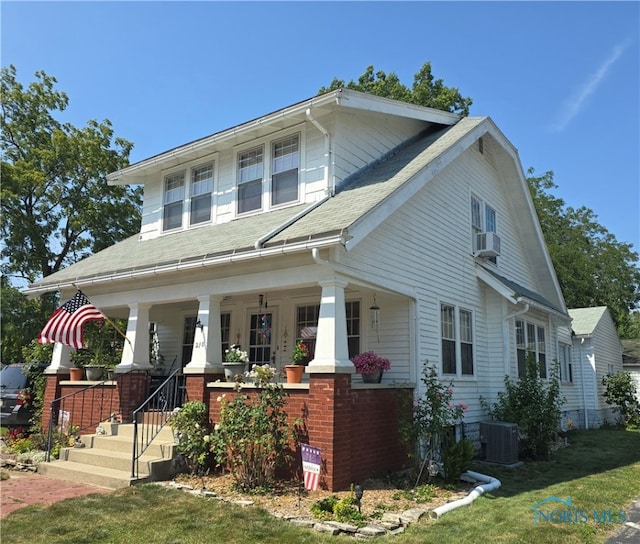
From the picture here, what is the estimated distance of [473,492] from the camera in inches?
315

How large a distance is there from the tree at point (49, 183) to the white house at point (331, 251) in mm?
11266

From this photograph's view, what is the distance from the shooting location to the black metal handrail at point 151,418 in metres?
8.42

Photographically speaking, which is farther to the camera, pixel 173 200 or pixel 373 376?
pixel 173 200

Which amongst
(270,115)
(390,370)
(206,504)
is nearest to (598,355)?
(390,370)

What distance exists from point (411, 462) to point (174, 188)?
8.80 m

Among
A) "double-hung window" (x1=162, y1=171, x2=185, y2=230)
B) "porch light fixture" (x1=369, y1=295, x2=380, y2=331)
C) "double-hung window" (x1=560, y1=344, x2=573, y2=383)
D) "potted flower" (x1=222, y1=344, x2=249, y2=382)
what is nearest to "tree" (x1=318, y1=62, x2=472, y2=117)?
"double-hung window" (x1=560, y1=344, x2=573, y2=383)

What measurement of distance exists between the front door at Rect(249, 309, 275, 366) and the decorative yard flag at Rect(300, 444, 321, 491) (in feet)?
15.1

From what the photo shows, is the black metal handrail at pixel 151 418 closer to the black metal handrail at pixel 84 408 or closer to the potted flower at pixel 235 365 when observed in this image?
the black metal handrail at pixel 84 408

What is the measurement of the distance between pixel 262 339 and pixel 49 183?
Answer: 58.2 feet

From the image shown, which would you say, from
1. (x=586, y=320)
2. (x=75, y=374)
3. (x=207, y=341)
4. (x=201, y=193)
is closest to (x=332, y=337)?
(x=207, y=341)

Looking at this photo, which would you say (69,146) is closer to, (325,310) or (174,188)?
(174,188)

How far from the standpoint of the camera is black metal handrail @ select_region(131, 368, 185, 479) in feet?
27.6

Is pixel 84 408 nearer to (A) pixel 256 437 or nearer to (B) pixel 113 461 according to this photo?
(B) pixel 113 461

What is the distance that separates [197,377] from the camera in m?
9.37
